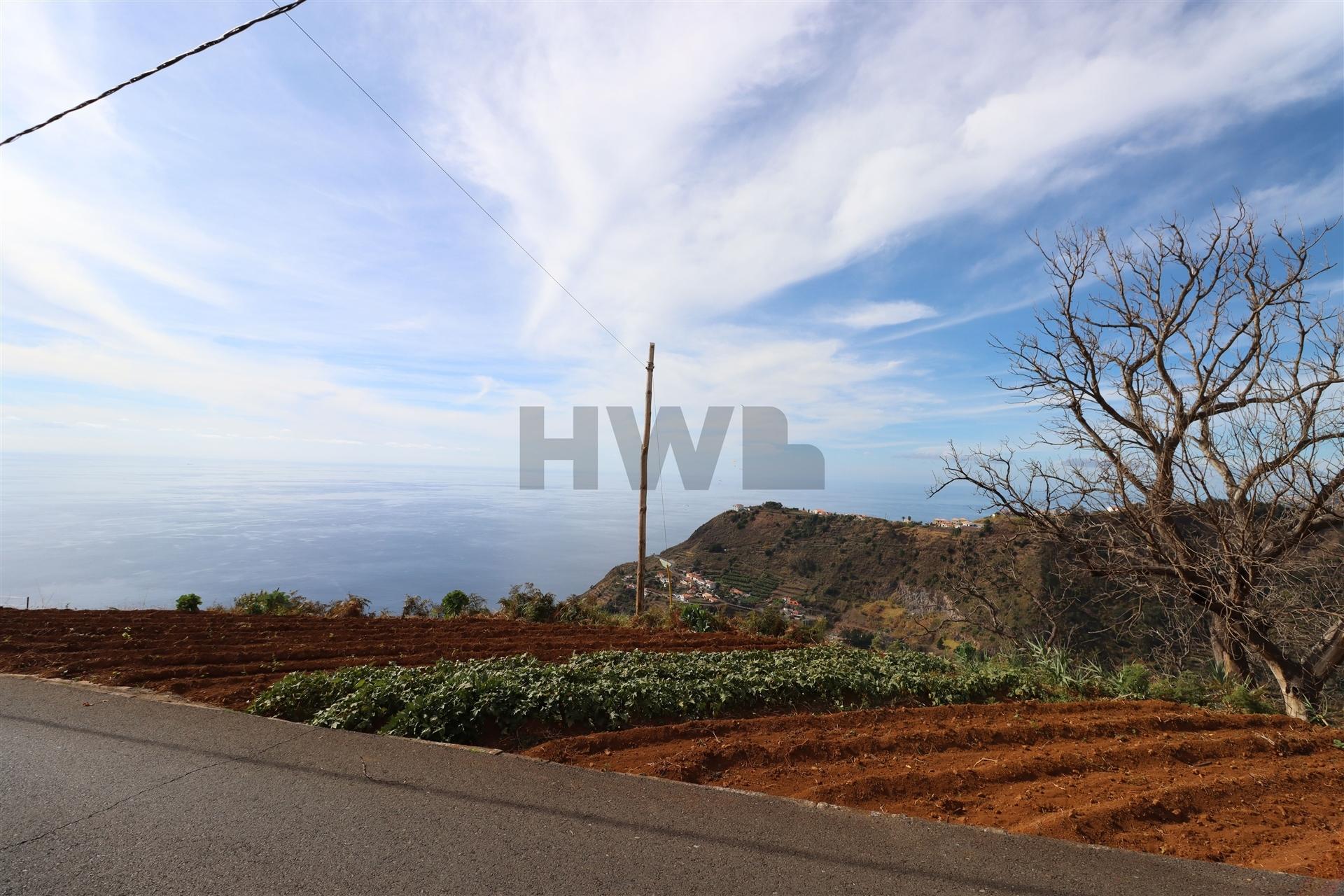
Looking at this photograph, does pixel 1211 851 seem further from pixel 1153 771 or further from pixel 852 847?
pixel 852 847

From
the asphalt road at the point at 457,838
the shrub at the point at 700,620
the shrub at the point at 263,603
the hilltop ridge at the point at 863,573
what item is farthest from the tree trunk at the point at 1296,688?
the shrub at the point at 263,603

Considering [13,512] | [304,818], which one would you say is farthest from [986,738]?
[13,512]

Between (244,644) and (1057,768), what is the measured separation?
874 centimetres

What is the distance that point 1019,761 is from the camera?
12.8 feet

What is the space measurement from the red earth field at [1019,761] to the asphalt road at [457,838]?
0.85 ft

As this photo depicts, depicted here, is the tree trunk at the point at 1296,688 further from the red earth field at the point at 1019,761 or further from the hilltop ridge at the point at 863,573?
the hilltop ridge at the point at 863,573

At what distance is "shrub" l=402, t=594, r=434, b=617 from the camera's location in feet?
39.2

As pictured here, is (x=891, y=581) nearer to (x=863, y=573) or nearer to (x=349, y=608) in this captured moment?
(x=863, y=573)

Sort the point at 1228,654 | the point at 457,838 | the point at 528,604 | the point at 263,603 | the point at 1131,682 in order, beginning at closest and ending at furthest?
the point at 457,838, the point at 1131,682, the point at 1228,654, the point at 263,603, the point at 528,604

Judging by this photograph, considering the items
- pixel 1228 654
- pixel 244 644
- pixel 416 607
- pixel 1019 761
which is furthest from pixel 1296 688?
pixel 416 607

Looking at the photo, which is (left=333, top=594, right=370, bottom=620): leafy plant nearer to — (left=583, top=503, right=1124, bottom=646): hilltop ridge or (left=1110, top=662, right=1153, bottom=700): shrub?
(left=583, top=503, right=1124, bottom=646): hilltop ridge

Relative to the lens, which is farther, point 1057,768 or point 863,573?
point 863,573

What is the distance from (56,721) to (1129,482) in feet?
36.5

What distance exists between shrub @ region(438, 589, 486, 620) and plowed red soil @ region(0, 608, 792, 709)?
147 cm
